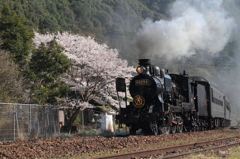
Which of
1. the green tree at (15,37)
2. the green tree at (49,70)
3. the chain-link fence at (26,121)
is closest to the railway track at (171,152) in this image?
the chain-link fence at (26,121)

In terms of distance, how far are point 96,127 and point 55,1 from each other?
5367cm

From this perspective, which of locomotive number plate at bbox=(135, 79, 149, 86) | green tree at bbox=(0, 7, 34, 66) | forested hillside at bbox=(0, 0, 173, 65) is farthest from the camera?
forested hillside at bbox=(0, 0, 173, 65)

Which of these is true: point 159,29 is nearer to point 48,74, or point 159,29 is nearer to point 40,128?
point 48,74

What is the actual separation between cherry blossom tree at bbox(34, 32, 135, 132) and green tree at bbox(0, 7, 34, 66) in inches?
124

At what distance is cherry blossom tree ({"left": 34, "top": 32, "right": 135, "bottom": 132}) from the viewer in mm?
21500

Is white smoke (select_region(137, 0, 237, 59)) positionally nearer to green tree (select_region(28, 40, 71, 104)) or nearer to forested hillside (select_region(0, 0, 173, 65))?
green tree (select_region(28, 40, 71, 104))

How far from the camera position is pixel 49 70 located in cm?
1812

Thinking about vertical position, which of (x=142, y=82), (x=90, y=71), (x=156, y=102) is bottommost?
(x=156, y=102)

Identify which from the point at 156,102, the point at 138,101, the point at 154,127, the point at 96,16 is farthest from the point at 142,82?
the point at 96,16

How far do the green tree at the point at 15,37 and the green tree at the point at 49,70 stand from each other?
1.89 meters

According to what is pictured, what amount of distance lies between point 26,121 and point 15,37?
7851mm

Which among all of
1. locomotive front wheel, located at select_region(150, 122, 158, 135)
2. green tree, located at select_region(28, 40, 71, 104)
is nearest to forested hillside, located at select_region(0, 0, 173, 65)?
green tree, located at select_region(28, 40, 71, 104)

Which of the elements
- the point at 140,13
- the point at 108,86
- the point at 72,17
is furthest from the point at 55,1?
the point at 108,86

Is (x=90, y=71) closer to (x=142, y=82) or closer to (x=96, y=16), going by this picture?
(x=142, y=82)
